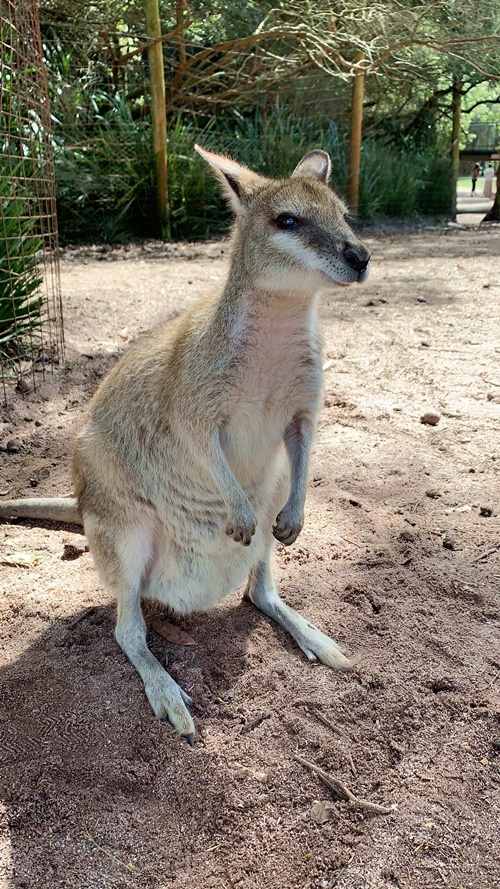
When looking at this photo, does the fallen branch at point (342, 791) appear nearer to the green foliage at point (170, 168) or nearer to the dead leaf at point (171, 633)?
the dead leaf at point (171, 633)

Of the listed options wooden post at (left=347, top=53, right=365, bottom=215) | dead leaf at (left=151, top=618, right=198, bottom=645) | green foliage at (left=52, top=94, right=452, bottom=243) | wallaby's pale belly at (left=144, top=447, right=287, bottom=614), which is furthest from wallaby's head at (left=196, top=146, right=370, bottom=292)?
wooden post at (left=347, top=53, right=365, bottom=215)

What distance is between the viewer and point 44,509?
2986 millimetres

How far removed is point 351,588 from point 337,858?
104 centimetres

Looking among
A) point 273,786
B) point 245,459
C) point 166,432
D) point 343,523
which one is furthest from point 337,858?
point 343,523

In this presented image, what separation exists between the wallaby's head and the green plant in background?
247 cm

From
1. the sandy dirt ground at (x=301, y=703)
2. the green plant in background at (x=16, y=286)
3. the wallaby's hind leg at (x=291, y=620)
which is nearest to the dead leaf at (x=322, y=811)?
the sandy dirt ground at (x=301, y=703)

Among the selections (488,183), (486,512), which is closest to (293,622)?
(486,512)

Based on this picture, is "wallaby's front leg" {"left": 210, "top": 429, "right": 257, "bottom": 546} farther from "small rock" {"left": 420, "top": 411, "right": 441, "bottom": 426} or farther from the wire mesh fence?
the wire mesh fence

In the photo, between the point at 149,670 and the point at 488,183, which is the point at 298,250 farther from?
the point at 488,183

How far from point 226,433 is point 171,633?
28.2 inches

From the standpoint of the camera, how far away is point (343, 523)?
9.93ft

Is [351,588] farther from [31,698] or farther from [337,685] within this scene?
[31,698]

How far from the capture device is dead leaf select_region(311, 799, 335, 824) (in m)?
1.79

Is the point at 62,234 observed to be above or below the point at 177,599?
above
